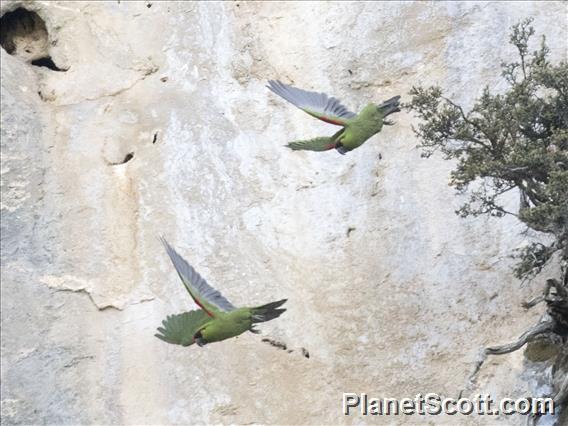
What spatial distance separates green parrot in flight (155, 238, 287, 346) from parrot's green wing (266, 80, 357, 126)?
1.20 m

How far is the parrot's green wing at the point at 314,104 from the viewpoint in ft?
27.5

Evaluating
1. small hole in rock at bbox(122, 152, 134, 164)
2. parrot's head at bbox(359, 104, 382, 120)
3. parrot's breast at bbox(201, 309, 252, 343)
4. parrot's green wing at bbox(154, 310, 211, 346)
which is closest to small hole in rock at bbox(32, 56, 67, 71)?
small hole in rock at bbox(122, 152, 134, 164)

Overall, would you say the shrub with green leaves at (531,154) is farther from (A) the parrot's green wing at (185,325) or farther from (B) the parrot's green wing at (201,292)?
(A) the parrot's green wing at (185,325)

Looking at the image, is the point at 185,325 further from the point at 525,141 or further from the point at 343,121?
the point at 525,141

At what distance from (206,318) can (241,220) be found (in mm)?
2619

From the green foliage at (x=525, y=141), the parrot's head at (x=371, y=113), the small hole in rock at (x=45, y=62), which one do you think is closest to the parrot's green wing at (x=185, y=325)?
the parrot's head at (x=371, y=113)

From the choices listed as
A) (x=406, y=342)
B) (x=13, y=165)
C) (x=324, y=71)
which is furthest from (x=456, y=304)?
(x=13, y=165)

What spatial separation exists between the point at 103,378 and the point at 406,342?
218cm

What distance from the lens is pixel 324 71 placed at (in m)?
11.0

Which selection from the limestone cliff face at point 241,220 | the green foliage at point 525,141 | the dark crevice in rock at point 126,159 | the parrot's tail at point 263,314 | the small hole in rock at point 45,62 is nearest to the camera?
the parrot's tail at point 263,314

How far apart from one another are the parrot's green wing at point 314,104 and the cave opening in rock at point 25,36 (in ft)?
A: 12.6

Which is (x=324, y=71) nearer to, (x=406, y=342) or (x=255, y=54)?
(x=255, y=54)

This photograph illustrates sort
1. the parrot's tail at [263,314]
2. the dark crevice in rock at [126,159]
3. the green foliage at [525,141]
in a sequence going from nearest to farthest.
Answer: the parrot's tail at [263,314] → the green foliage at [525,141] → the dark crevice in rock at [126,159]

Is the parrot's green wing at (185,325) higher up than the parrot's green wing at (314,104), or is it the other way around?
the parrot's green wing at (314,104)
